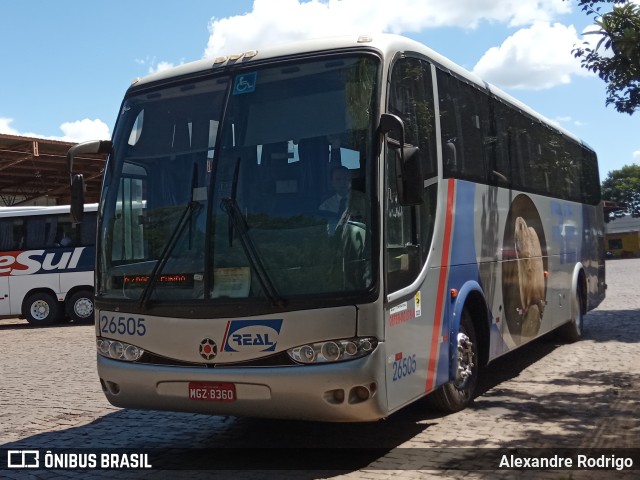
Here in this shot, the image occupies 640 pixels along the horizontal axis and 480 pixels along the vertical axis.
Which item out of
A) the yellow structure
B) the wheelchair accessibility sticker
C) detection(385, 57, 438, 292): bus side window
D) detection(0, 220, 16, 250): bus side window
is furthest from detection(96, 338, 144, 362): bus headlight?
the yellow structure

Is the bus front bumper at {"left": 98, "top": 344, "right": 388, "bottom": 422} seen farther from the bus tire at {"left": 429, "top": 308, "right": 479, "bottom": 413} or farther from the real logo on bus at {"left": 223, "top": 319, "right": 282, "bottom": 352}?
the bus tire at {"left": 429, "top": 308, "right": 479, "bottom": 413}

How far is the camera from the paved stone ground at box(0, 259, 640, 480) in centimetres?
591

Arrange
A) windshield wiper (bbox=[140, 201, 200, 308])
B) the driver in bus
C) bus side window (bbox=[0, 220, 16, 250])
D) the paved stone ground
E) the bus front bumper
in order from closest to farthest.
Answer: the bus front bumper → the driver in bus → the paved stone ground → windshield wiper (bbox=[140, 201, 200, 308]) → bus side window (bbox=[0, 220, 16, 250])

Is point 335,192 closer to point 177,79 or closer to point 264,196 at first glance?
point 264,196

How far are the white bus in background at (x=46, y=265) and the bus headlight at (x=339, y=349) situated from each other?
1764 cm

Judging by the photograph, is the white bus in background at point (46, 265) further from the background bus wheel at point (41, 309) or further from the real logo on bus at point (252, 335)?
the real logo on bus at point (252, 335)

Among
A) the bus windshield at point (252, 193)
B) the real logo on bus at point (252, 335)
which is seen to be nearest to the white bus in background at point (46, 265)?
the bus windshield at point (252, 193)

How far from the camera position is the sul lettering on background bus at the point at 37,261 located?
22234mm

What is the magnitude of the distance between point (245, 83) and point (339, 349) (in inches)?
91.1

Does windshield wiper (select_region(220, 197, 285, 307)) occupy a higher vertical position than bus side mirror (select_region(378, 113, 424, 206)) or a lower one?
lower

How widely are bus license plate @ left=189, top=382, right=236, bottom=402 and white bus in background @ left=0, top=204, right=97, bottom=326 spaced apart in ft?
56.1

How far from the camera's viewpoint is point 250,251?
5785 millimetres

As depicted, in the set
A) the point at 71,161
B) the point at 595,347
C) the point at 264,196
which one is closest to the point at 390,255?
the point at 264,196

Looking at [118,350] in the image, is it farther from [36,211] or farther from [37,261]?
[36,211]
